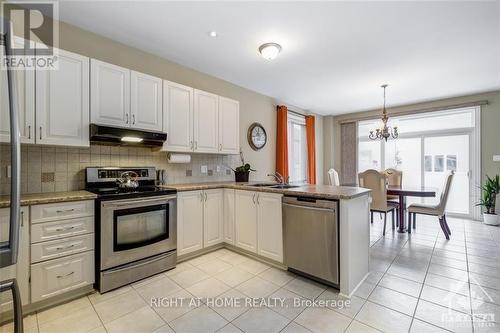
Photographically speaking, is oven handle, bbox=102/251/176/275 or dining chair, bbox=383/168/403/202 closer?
oven handle, bbox=102/251/176/275

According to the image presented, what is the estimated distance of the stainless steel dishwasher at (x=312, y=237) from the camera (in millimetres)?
2041

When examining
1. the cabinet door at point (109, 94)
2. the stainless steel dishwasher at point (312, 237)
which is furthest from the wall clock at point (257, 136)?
the cabinet door at point (109, 94)

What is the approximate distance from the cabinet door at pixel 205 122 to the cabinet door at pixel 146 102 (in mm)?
503

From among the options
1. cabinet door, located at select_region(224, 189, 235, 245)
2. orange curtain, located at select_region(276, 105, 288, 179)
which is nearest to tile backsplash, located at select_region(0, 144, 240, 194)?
cabinet door, located at select_region(224, 189, 235, 245)

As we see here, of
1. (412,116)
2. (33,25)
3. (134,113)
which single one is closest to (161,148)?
(134,113)

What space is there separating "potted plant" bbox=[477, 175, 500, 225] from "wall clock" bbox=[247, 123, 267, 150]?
4232 millimetres

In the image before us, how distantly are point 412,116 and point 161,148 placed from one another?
557 cm

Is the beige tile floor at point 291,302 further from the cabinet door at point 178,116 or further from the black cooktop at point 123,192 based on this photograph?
the cabinet door at point 178,116

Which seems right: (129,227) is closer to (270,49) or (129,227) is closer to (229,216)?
(229,216)

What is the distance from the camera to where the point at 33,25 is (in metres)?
2.20

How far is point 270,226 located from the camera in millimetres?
2576

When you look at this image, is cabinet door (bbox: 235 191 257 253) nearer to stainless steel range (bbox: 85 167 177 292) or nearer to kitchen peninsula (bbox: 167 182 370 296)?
kitchen peninsula (bbox: 167 182 370 296)

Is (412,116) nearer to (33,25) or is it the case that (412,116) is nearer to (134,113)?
(134,113)

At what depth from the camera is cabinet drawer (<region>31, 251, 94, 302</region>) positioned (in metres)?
1.76
